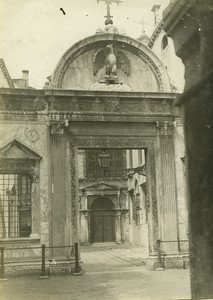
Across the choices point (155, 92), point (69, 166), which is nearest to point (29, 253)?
point (69, 166)

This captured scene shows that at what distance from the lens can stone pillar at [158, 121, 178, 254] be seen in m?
12.5

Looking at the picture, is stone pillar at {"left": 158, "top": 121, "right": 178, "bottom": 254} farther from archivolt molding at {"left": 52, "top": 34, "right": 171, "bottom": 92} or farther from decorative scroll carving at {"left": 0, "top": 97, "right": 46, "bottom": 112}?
decorative scroll carving at {"left": 0, "top": 97, "right": 46, "bottom": 112}

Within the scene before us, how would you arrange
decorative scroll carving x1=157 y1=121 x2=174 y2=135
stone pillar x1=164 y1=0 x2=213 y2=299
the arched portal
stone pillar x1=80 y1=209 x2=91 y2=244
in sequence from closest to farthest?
stone pillar x1=164 y1=0 x2=213 y2=299
decorative scroll carving x1=157 y1=121 x2=174 y2=135
stone pillar x1=80 y1=209 x2=91 y2=244
the arched portal

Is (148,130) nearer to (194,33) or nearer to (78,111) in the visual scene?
(78,111)

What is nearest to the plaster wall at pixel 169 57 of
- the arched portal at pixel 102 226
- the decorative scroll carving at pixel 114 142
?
the decorative scroll carving at pixel 114 142

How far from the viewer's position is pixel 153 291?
8477 mm

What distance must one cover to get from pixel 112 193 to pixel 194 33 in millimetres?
26541

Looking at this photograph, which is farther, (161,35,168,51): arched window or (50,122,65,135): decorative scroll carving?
(161,35,168,51): arched window

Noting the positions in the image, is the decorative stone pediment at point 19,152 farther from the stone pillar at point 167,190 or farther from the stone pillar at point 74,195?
the stone pillar at point 167,190

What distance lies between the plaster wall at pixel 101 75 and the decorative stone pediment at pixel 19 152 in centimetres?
232

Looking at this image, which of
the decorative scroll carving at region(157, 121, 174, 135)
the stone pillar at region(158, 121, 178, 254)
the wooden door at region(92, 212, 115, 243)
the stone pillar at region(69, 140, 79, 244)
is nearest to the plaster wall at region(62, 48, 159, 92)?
the decorative scroll carving at region(157, 121, 174, 135)

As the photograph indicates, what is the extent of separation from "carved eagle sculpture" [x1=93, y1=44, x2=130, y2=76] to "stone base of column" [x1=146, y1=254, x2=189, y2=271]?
5918 mm

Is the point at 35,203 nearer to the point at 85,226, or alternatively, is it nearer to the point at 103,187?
the point at 85,226

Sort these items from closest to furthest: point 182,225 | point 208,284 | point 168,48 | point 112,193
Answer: point 208,284, point 182,225, point 168,48, point 112,193
